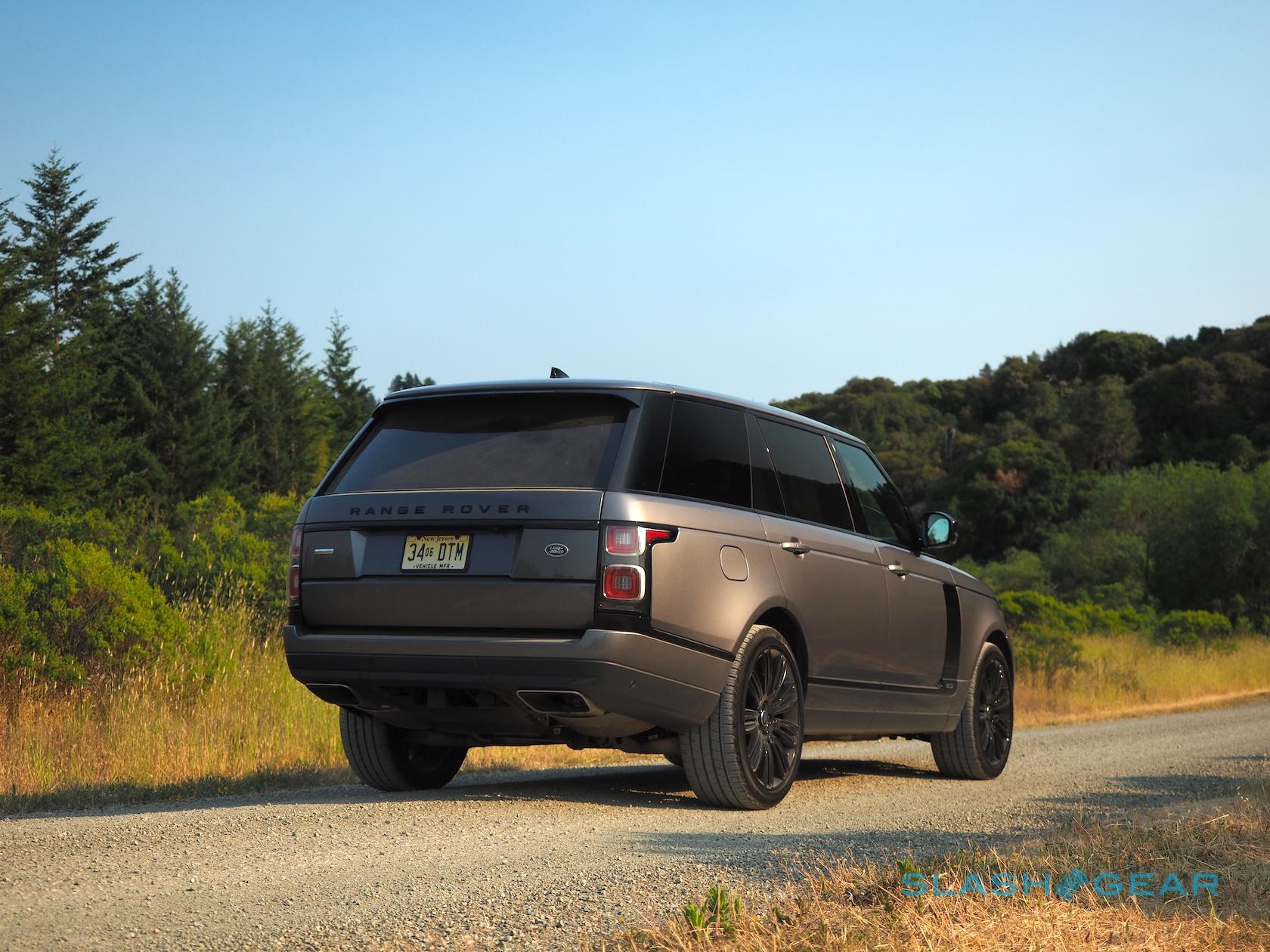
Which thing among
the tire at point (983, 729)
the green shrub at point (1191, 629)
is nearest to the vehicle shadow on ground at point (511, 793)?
the tire at point (983, 729)

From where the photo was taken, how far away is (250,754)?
31.6 feet

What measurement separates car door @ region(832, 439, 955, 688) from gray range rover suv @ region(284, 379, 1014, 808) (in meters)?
0.67

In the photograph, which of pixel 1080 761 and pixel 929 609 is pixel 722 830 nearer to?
pixel 929 609

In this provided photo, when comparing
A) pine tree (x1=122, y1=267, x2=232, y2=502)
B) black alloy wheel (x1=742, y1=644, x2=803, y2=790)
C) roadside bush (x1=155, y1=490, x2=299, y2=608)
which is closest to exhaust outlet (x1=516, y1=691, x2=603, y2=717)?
black alloy wheel (x1=742, y1=644, x2=803, y2=790)

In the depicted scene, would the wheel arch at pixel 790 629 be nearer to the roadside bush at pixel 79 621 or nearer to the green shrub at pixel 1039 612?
the roadside bush at pixel 79 621

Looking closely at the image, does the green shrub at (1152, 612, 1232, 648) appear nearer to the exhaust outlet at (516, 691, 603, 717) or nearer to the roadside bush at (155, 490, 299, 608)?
the roadside bush at (155, 490, 299, 608)

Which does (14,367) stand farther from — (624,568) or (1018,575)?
(624,568)

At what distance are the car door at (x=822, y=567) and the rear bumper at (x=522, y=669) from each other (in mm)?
942

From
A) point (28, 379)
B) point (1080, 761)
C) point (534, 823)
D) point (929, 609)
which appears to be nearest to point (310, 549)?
point (534, 823)

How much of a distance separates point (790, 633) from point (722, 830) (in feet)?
4.92

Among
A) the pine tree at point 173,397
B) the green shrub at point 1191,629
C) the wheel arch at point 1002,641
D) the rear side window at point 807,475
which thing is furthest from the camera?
the pine tree at point 173,397

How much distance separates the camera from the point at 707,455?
7.00 m

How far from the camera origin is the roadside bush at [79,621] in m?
12.6

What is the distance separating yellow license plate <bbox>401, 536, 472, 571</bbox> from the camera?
6.40 m
